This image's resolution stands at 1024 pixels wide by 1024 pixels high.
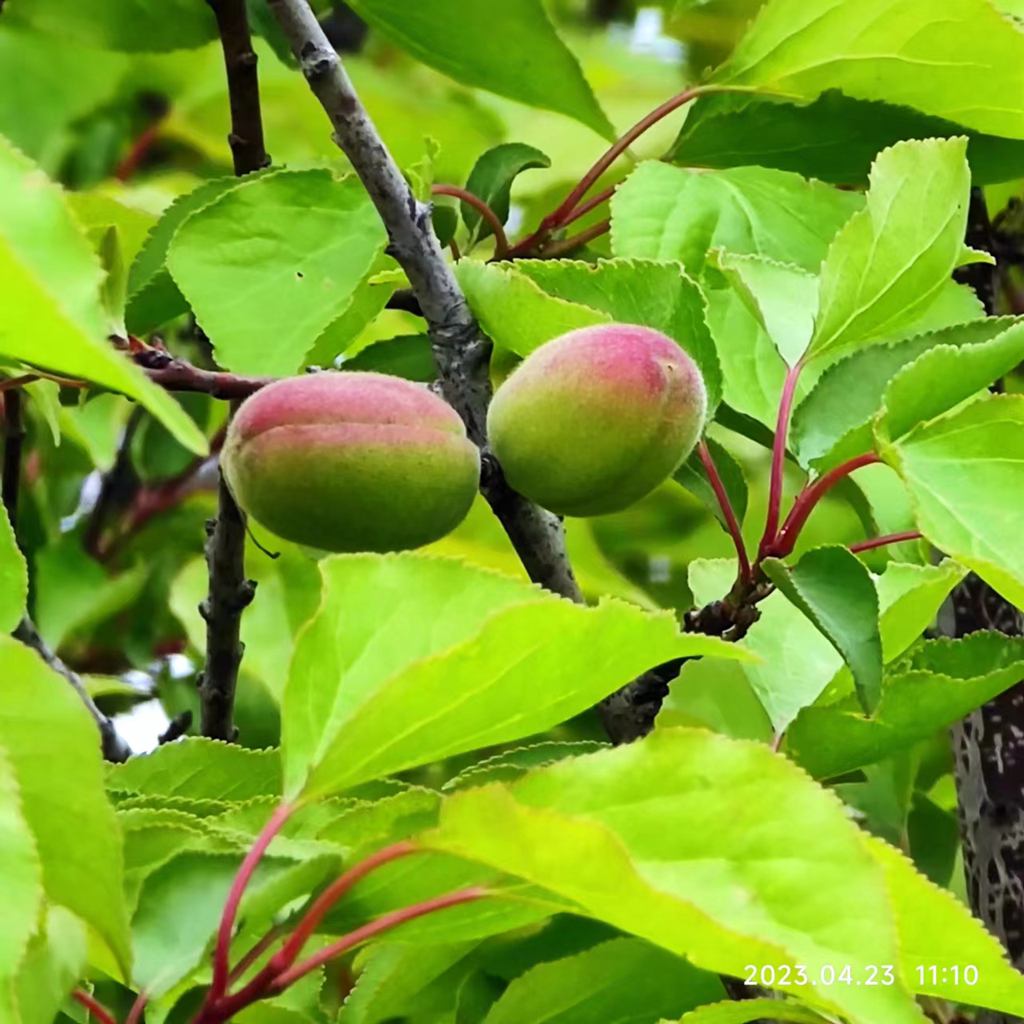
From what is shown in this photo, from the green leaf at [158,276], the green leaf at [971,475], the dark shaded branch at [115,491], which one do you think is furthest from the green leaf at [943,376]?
the dark shaded branch at [115,491]

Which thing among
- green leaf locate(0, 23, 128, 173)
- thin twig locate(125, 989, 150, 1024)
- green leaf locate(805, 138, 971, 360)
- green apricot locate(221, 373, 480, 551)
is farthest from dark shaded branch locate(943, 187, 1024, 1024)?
green leaf locate(0, 23, 128, 173)

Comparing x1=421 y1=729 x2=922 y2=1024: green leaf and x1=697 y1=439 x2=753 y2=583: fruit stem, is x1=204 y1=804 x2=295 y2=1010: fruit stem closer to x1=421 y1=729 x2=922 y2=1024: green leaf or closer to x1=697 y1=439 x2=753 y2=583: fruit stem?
x1=421 y1=729 x2=922 y2=1024: green leaf

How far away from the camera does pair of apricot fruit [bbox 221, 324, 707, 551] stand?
1.77 ft

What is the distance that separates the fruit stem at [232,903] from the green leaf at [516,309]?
0.24 meters

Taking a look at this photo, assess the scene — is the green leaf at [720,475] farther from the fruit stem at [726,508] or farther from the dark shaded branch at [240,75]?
the dark shaded branch at [240,75]

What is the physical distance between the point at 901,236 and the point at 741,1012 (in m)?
0.31

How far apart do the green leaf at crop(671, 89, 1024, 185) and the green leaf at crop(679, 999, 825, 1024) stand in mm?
441

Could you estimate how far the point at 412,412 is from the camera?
545mm

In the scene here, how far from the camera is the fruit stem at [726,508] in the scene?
56 cm

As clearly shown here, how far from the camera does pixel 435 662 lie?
0.38 metres

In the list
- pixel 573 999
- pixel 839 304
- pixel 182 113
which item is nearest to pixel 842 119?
pixel 839 304

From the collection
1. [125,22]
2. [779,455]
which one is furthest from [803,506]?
[125,22]

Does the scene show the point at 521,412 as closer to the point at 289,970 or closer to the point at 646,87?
the point at 289,970

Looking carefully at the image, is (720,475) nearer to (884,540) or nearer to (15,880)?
(884,540)
